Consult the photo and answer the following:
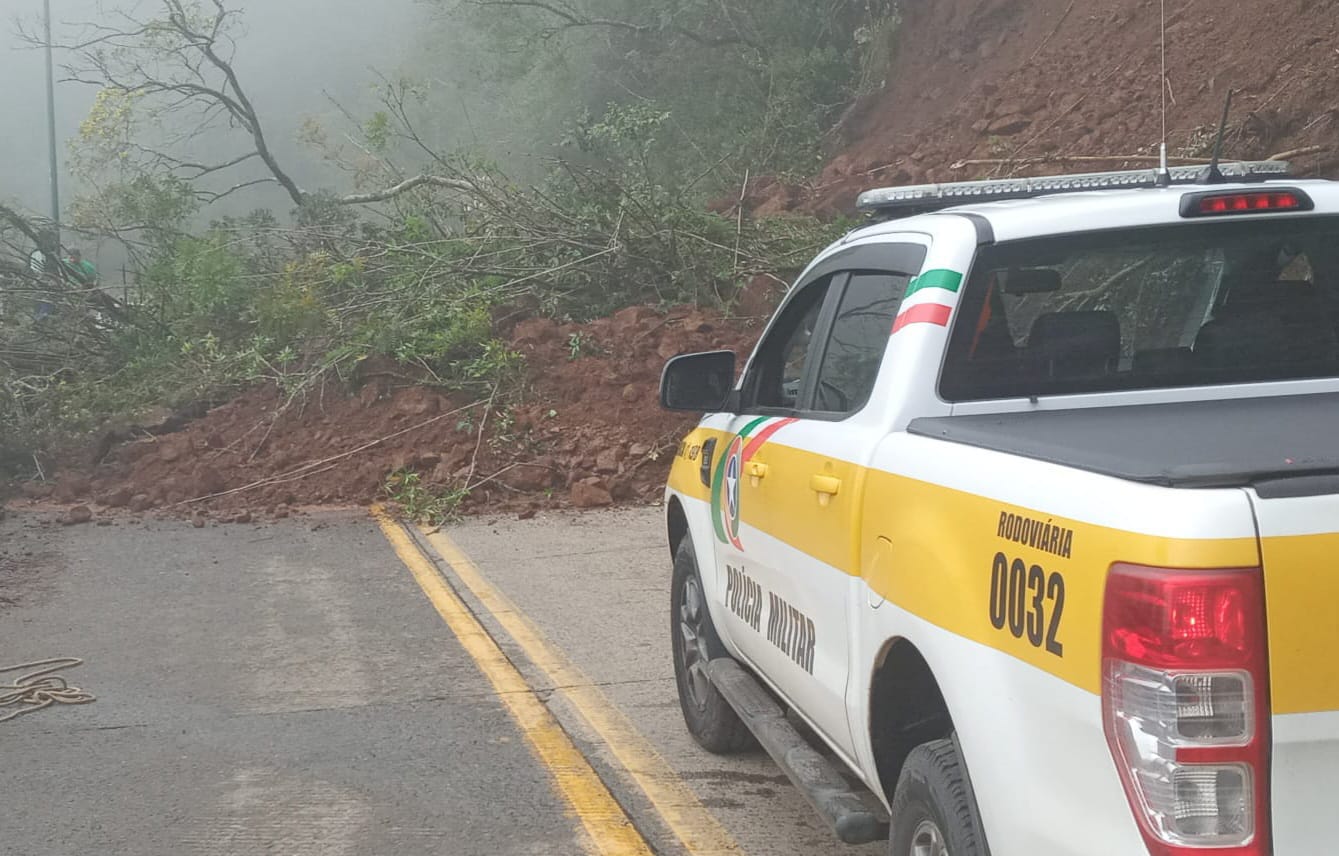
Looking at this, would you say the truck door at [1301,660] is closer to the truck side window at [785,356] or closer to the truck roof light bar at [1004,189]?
the truck roof light bar at [1004,189]

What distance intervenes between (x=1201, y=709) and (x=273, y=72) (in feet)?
248

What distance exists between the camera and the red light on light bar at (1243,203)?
3656 millimetres

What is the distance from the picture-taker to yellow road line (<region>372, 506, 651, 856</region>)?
4863 mm

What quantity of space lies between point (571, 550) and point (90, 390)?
299 inches

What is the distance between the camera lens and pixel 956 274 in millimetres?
3717

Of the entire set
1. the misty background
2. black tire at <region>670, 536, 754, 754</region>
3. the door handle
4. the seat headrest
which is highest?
the misty background

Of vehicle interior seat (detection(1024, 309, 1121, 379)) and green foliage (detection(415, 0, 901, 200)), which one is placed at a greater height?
green foliage (detection(415, 0, 901, 200))

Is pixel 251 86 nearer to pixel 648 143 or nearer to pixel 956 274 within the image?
pixel 648 143

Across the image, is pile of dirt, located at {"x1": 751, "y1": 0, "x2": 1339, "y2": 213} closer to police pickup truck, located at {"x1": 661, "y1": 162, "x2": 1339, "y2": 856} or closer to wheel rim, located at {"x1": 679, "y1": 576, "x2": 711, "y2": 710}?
wheel rim, located at {"x1": 679, "y1": 576, "x2": 711, "y2": 710}

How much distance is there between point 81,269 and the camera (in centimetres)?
1705

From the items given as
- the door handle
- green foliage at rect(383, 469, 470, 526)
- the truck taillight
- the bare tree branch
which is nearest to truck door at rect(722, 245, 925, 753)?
the door handle

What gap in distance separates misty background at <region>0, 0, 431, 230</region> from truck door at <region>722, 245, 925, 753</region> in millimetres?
55779

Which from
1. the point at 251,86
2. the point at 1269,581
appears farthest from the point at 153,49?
the point at 251,86

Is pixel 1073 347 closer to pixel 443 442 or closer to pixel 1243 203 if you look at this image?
pixel 1243 203
